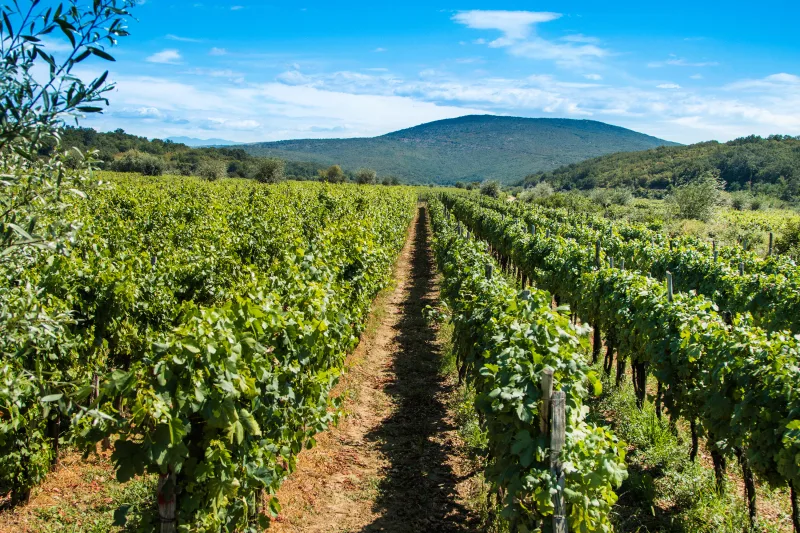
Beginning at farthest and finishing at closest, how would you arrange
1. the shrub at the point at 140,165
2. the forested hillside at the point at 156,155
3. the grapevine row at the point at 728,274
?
the forested hillside at the point at 156,155, the shrub at the point at 140,165, the grapevine row at the point at 728,274

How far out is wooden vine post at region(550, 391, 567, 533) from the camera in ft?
12.4

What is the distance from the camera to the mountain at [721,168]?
63562 mm

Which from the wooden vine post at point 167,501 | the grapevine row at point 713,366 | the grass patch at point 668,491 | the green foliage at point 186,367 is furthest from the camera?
the grass patch at point 668,491

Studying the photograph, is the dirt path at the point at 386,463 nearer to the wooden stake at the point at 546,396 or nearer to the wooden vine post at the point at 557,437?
the wooden vine post at the point at 557,437

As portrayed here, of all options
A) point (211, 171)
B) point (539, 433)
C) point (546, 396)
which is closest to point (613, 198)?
point (211, 171)

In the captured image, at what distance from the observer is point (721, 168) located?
70.1 meters

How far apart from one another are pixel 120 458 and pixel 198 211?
14.4 m

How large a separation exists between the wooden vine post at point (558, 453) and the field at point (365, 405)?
2cm

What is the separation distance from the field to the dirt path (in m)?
0.03

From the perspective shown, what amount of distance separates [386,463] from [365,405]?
68.5 inches

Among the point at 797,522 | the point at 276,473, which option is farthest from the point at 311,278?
the point at 797,522

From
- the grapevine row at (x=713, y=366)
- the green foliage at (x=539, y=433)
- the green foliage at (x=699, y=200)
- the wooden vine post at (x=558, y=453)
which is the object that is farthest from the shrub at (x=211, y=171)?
the wooden vine post at (x=558, y=453)

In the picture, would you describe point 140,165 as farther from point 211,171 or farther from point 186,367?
point 186,367

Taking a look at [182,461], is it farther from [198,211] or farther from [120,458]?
[198,211]
